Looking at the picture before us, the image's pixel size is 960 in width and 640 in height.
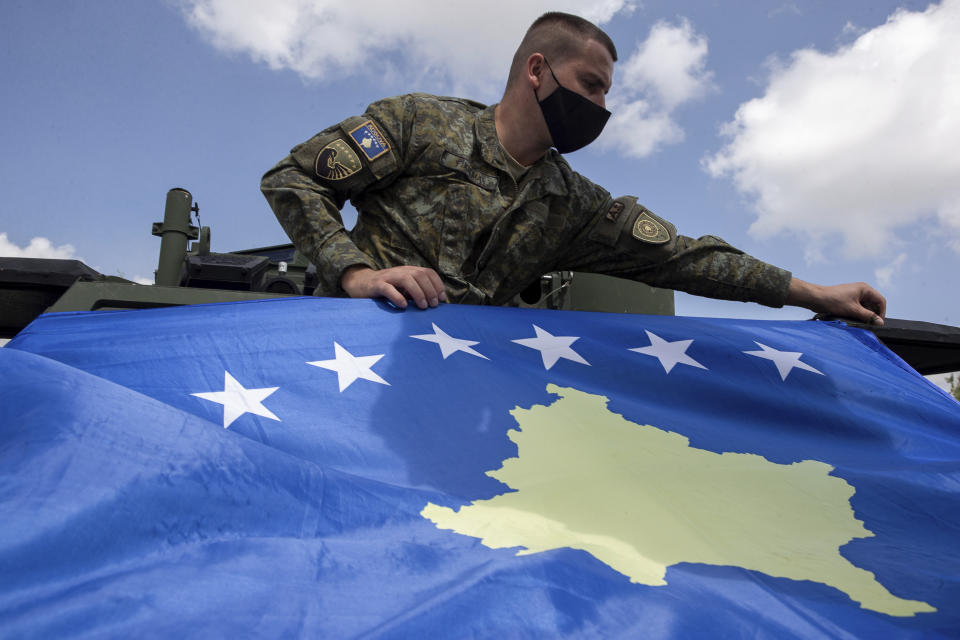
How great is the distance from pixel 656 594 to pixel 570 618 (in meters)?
0.13

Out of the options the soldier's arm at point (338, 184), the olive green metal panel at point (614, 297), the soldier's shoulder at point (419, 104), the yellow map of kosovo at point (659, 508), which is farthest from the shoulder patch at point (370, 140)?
the olive green metal panel at point (614, 297)

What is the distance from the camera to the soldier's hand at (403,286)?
1.78 m

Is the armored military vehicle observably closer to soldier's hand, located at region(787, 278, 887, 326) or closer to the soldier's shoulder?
soldier's hand, located at region(787, 278, 887, 326)

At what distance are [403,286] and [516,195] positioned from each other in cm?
73

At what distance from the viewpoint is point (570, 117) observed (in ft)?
7.68

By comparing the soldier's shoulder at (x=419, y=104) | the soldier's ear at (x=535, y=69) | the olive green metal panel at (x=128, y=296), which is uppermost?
the soldier's ear at (x=535, y=69)

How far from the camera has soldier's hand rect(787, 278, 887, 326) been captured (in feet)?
7.50

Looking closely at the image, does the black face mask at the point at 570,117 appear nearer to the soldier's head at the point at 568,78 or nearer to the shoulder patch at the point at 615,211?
the soldier's head at the point at 568,78

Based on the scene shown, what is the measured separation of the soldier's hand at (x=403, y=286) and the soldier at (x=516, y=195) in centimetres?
34

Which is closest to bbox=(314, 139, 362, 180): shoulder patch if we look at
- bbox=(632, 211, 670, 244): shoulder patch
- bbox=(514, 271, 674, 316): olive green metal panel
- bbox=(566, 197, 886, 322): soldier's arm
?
bbox=(566, 197, 886, 322): soldier's arm

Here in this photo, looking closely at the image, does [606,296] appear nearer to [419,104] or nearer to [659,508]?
[419,104]

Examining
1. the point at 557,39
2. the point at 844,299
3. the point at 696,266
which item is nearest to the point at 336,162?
the point at 557,39

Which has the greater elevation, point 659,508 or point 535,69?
point 535,69

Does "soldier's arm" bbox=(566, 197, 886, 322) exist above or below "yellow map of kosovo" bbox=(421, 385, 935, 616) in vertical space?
above
